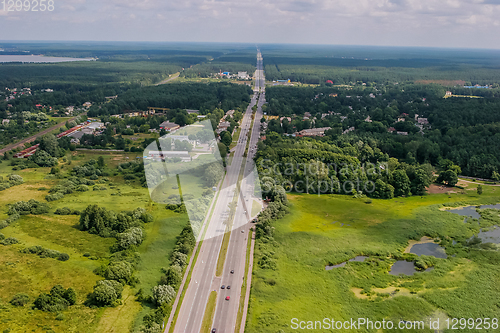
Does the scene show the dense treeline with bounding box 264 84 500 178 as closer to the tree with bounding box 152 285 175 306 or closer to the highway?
the highway

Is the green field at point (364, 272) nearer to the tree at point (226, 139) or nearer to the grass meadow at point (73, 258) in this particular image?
the grass meadow at point (73, 258)

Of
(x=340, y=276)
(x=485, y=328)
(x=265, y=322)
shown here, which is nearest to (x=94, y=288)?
(x=265, y=322)

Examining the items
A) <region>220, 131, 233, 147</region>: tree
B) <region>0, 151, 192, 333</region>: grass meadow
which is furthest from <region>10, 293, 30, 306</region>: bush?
<region>220, 131, 233, 147</region>: tree

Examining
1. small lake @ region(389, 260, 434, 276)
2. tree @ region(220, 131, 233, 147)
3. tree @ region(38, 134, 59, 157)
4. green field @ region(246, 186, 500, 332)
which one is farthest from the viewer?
tree @ region(220, 131, 233, 147)

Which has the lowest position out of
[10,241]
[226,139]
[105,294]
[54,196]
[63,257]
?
[105,294]

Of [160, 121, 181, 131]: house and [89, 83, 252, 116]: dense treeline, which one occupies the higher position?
[89, 83, 252, 116]: dense treeline

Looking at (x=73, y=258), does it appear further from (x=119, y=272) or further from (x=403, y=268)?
(x=403, y=268)

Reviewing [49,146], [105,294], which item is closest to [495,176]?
[105,294]
